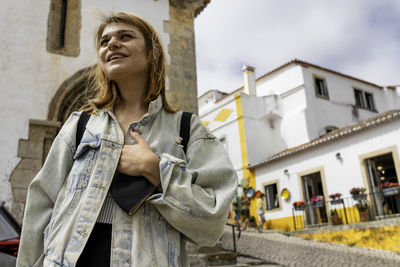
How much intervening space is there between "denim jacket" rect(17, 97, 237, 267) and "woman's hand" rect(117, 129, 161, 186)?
3 centimetres

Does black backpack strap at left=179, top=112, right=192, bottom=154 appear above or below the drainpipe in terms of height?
below

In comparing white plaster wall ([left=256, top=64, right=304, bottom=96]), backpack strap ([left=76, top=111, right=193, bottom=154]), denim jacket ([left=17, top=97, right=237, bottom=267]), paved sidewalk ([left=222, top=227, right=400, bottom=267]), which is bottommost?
paved sidewalk ([left=222, top=227, right=400, bottom=267])

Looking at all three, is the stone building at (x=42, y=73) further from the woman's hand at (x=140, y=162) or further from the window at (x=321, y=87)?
the window at (x=321, y=87)

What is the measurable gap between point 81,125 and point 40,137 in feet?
15.4

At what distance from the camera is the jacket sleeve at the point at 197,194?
116cm

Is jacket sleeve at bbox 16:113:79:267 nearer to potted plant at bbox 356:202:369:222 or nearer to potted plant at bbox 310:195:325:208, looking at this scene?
potted plant at bbox 356:202:369:222

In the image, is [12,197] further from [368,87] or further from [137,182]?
[368,87]

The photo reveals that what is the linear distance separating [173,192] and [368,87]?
82.0ft

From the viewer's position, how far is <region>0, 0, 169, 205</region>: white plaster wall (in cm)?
552

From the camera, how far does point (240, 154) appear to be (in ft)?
67.2

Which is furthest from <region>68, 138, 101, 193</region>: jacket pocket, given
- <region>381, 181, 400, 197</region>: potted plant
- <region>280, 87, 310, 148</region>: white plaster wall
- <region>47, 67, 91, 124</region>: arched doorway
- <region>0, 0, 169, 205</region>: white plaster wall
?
<region>280, 87, 310, 148</region>: white plaster wall

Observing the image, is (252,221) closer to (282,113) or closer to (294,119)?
(294,119)

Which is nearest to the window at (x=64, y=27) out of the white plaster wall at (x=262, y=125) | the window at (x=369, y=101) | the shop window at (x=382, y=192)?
the shop window at (x=382, y=192)

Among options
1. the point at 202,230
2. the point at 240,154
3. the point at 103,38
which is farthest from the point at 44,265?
the point at 240,154
